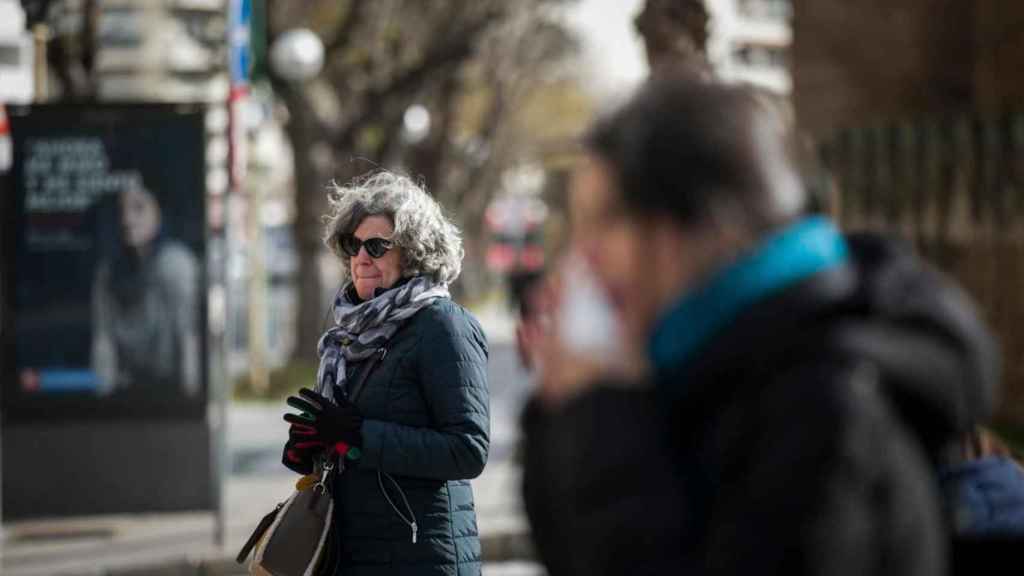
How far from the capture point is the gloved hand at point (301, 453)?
4.13 meters

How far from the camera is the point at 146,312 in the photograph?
10.6 m

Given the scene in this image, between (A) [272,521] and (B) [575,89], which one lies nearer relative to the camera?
(A) [272,521]

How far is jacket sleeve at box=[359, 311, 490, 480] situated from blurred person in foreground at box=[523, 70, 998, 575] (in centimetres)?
215

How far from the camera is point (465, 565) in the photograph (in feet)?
13.7

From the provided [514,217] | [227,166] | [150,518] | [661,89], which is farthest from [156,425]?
[514,217]

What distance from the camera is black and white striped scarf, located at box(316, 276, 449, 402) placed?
13.7 feet

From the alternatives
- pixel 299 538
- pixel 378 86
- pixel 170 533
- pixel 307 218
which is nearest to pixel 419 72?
pixel 378 86

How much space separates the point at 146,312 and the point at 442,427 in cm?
686

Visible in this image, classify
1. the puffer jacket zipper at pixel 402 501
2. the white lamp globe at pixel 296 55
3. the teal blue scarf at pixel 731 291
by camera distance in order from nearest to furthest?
the teal blue scarf at pixel 731 291 < the puffer jacket zipper at pixel 402 501 < the white lamp globe at pixel 296 55

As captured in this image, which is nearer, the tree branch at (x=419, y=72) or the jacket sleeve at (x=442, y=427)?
the jacket sleeve at (x=442, y=427)

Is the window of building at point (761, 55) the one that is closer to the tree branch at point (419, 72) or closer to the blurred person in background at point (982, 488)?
the tree branch at point (419, 72)

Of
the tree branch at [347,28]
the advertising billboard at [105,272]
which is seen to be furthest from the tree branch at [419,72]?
the advertising billboard at [105,272]

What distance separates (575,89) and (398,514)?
53.4 metres

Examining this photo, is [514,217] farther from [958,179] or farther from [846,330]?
[846,330]
